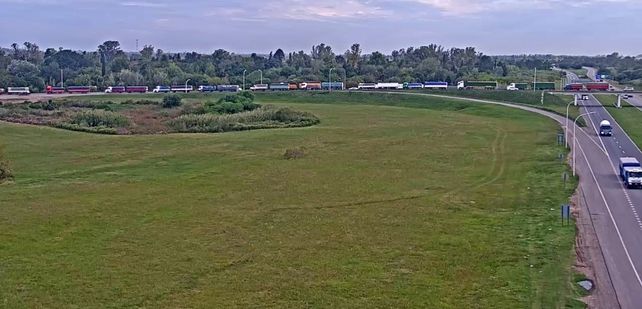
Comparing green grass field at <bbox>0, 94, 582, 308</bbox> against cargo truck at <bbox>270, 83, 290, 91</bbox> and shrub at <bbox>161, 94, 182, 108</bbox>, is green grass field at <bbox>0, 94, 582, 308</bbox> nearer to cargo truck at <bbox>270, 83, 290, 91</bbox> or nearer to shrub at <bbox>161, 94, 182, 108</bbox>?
shrub at <bbox>161, 94, 182, 108</bbox>

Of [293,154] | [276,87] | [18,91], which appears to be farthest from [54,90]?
[293,154]

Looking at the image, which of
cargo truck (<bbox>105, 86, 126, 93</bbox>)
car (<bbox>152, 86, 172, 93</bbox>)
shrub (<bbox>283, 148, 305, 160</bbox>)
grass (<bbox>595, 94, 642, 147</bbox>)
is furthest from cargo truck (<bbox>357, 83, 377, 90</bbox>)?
shrub (<bbox>283, 148, 305, 160</bbox>)

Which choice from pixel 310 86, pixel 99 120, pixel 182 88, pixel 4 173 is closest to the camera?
pixel 4 173

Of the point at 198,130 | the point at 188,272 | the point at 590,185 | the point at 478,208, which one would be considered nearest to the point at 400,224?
the point at 478,208

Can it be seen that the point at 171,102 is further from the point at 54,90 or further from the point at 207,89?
the point at 54,90

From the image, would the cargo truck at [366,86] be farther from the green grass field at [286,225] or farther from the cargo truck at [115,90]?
the green grass field at [286,225]
